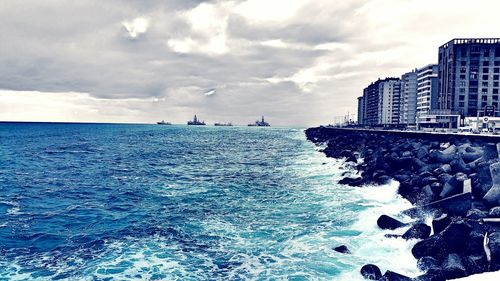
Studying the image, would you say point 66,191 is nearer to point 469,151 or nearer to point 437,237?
point 437,237

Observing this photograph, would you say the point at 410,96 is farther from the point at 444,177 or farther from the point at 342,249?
the point at 342,249

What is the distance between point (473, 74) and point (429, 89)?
81.0ft

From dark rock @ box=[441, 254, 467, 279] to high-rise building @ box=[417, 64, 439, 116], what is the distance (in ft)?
440

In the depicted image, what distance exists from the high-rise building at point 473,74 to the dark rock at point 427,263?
11724 centimetres

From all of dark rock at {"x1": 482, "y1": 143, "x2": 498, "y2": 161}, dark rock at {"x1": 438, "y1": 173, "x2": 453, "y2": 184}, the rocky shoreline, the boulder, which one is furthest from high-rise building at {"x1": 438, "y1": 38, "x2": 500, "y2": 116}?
the boulder

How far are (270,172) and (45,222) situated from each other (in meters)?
29.4

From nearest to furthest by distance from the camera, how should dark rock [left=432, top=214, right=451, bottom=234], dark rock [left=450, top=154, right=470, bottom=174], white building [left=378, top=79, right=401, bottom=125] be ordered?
dark rock [left=432, top=214, right=451, bottom=234] → dark rock [left=450, top=154, right=470, bottom=174] → white building [left=378, top=79, right=401, bottom=125]

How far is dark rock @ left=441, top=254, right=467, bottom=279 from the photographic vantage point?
13.0m

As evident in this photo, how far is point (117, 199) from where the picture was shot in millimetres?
30422

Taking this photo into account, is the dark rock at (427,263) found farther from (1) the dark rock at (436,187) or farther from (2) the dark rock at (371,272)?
(1) the dark rock at (436,187)

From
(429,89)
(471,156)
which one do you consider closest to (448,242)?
(471,156)

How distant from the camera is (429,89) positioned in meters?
140

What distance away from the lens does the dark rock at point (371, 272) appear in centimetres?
1428

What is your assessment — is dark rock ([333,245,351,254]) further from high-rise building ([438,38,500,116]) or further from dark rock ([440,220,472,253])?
high-rise building ([438,38,500,116])
